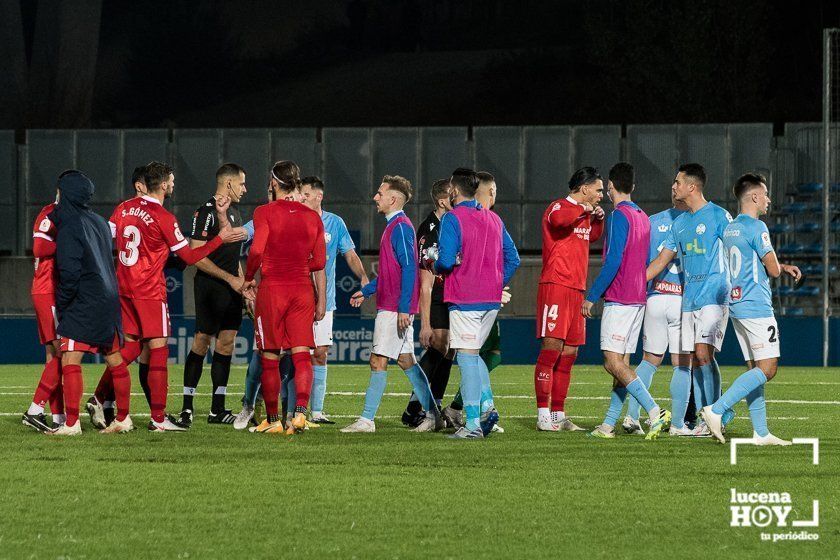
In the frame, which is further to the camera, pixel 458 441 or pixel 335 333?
pixel 335 333

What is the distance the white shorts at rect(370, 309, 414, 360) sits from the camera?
11.2 meters

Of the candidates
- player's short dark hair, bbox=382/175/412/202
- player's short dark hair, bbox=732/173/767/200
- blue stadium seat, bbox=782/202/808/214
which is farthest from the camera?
blue stadium seat, bbox=782/202/808/214

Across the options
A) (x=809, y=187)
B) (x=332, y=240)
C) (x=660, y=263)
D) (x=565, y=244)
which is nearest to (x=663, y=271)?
(x=660, y=263)

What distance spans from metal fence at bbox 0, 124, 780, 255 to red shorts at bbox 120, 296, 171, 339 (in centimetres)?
2421

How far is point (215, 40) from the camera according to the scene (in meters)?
90.9

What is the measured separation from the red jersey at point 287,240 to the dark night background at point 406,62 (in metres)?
41.3

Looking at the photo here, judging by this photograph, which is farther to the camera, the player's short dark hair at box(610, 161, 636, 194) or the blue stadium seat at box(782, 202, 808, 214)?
the blue stadium seat at box(782, 202, 808, 214)

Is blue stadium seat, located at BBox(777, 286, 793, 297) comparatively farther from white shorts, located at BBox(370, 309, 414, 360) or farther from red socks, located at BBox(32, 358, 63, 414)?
red socks, located at BBox(32, 358, 63, 414)

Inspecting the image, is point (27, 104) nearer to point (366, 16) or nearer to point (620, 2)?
point (620, 2)

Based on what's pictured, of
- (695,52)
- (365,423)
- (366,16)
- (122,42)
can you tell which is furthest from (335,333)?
(366,16)

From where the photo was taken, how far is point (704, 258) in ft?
35.4

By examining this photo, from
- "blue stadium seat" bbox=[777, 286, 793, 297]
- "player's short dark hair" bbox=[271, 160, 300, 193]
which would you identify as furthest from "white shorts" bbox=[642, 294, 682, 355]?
"blue stadium seat" bbox=[777, 286, 793, 297]

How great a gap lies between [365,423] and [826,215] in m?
14.5

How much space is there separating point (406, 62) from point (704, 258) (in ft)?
291
